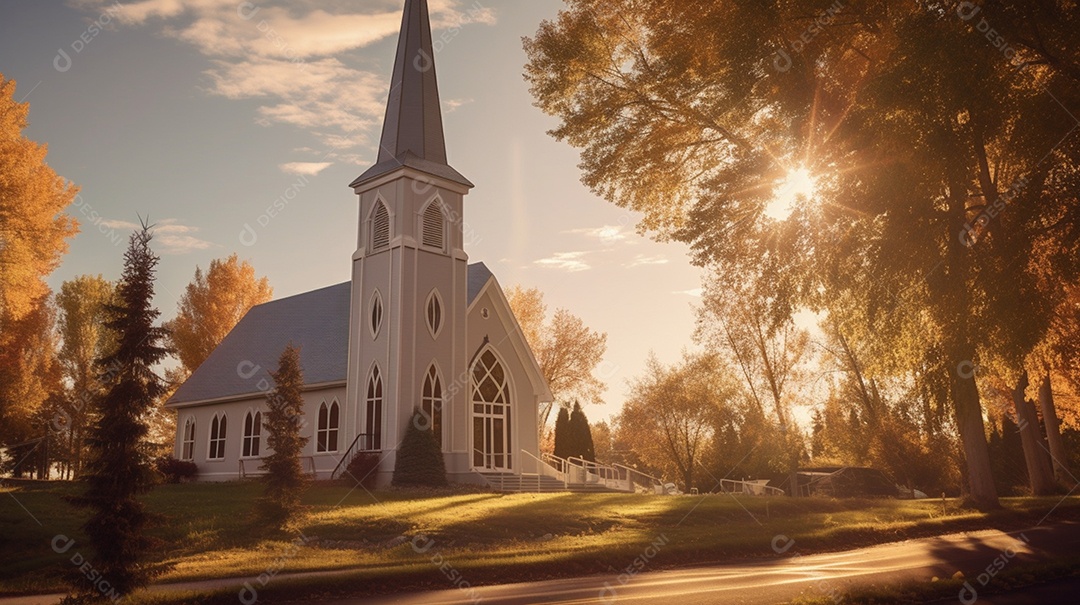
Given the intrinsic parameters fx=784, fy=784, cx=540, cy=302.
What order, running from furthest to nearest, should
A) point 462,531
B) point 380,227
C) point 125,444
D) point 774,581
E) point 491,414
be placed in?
point 491,414 → point 380,227 → point 462,531 → point 774,581 → point 125,444

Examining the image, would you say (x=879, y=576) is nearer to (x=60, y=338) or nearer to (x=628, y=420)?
(x=628, y=420)

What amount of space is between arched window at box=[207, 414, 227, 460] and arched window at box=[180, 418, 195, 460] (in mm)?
1582

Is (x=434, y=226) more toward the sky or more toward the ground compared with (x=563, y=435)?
more toward the sky

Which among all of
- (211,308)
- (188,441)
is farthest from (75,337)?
(188,441)

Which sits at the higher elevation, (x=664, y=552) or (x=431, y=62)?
(x=431, y=62)

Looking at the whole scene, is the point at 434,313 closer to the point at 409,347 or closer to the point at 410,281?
the point at 410,281

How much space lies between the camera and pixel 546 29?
1983cm

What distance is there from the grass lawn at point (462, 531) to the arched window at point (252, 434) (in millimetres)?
8908

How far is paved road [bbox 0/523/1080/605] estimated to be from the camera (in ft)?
32.2

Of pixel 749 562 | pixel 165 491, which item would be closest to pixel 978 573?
pixel 749 562

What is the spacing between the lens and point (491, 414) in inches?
1212

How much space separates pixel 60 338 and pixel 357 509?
44.4 meters

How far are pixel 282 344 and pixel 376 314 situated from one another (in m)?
8.04

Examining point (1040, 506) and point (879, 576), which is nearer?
point (879, 576)
